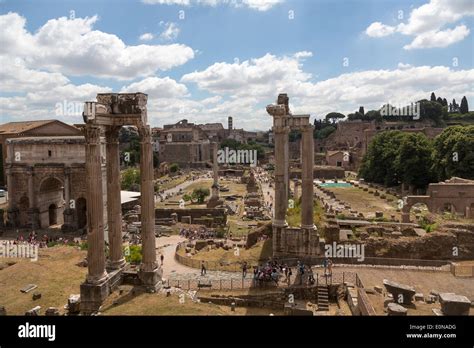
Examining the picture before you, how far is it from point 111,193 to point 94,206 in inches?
73.4

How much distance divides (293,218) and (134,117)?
547 inches

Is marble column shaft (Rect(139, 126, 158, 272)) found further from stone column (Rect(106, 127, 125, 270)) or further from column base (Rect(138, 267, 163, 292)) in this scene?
stone column (Rect(106, 127, 125, 270))

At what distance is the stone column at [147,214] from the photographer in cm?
1506

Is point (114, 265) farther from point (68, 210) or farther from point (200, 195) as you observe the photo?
point (200, 195)

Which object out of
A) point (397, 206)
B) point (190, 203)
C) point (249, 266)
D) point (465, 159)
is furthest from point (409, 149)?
point (249, 266)

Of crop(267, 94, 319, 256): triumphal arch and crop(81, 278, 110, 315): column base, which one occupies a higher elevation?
crop(267, 94, 319, 256): triumphal arch

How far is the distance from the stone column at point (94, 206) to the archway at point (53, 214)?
28657mm

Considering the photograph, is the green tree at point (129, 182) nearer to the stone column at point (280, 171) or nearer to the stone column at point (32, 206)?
the stone column at point (32, 206)

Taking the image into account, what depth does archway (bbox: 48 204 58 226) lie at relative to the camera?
39125 millimetres

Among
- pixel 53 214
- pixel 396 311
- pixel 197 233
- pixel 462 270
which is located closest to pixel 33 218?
pixel 53 214

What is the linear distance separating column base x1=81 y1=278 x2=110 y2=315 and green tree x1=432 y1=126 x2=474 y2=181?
140 feet

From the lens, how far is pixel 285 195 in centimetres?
2023

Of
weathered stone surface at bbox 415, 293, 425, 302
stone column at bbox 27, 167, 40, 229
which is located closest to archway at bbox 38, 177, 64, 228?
stone column at bbox 27, 167, 40, 229
